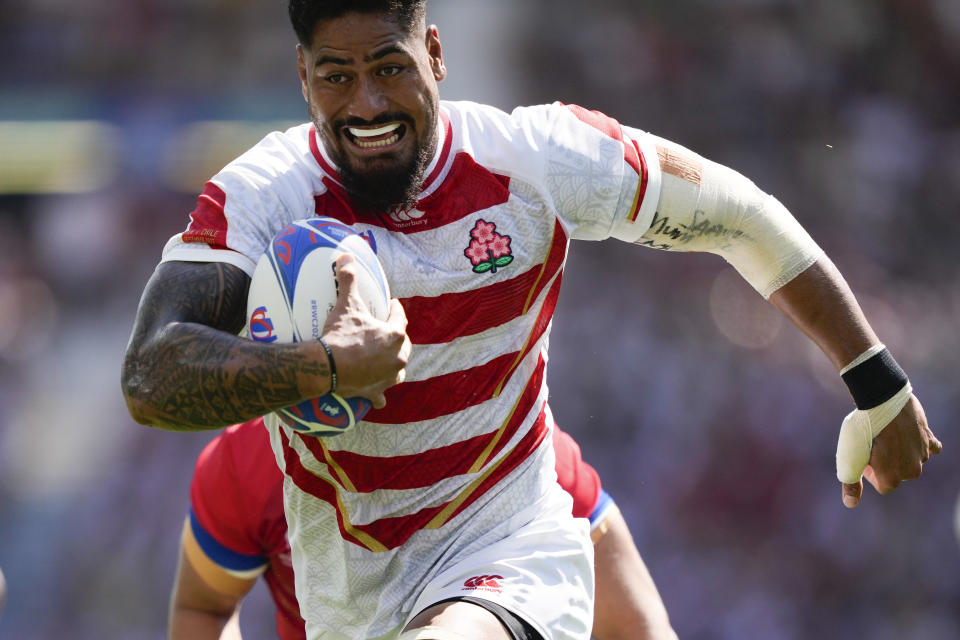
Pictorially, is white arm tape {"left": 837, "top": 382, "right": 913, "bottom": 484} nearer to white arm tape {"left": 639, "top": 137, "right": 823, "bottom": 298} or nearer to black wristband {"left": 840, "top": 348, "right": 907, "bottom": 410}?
black wristband {"left": 840, "top": 348, "right": 907, "bottom": 410}

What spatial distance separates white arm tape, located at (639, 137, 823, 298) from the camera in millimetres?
3367

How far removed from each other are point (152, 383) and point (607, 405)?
578 cm

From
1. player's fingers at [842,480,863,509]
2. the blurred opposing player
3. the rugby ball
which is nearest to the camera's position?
the rugby ball

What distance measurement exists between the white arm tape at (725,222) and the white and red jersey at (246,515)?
1.21 metres

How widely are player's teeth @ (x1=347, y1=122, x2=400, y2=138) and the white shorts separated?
114 centimetres

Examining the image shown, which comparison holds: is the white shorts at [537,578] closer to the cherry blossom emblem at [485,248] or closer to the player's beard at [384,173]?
the cherry blossom emblem at [485,248]

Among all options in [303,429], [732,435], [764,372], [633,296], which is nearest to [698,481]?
[732,435]

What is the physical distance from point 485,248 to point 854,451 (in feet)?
4.28

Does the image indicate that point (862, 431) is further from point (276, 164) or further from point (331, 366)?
point (276, 164)

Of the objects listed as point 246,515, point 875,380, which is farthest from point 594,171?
point 246,515

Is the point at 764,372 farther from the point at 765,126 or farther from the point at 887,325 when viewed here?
the point at 765,126

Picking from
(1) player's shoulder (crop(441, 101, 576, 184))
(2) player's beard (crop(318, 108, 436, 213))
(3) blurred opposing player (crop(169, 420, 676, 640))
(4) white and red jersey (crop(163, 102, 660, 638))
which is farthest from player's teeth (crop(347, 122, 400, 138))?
(3) blurred opposing player (crop(169, 420, 676, 640))

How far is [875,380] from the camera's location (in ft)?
11.5

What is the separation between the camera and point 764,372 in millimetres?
8180
